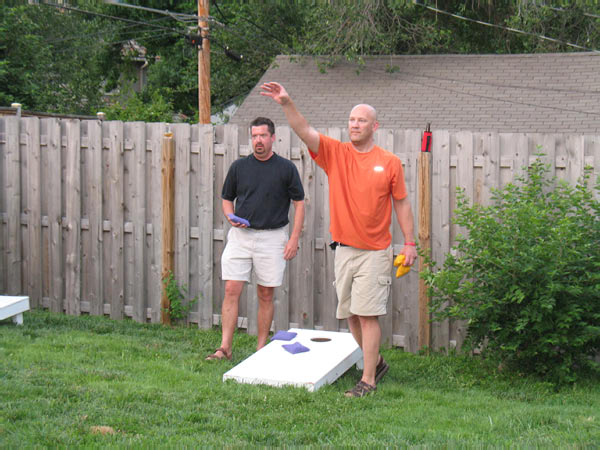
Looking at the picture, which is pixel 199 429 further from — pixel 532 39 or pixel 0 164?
pixel 532 39

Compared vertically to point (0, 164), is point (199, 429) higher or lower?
lower

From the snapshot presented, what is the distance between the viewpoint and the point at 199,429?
4.09m

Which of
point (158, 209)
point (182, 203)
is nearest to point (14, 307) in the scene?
point (158, 209)

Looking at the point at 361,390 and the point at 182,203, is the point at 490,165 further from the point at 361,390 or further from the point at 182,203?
the point at 182,203

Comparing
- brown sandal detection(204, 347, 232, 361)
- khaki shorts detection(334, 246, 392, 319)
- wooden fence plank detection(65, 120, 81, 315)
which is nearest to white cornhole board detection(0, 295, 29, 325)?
wooden fence plank detection(65, 120, 81, 315)

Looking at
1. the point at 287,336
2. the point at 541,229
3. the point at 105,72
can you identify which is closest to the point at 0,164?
the point at 287,336

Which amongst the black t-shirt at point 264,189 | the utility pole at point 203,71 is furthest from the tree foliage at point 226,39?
the black t-shirt at point 264,189

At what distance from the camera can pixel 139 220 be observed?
7.61 meters

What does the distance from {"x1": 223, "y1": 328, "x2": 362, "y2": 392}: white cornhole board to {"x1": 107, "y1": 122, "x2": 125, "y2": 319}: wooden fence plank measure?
2.45m

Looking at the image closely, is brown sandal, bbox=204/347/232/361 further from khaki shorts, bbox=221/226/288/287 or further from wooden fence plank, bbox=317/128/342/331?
wooden fence plank, bbox=317/128/342/331

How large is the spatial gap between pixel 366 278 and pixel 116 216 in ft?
11.3

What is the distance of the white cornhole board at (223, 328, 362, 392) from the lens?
5.08 meters

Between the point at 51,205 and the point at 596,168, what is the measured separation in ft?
17.6

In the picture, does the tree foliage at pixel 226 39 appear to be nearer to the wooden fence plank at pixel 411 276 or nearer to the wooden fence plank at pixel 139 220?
the wooden fence plank at pixel 139 220
